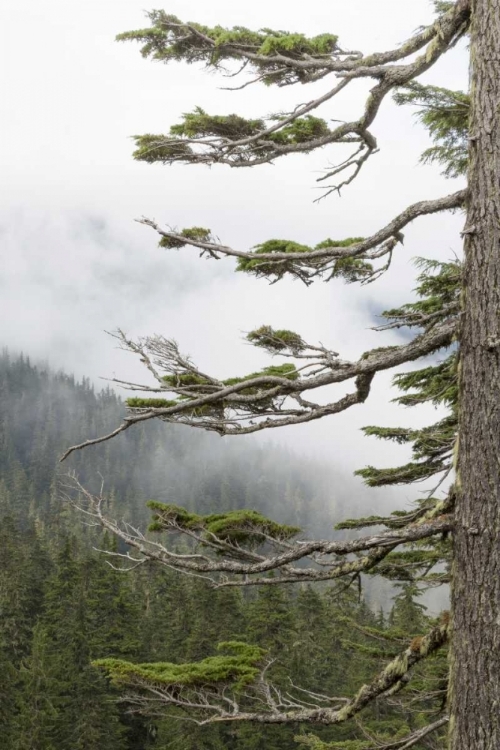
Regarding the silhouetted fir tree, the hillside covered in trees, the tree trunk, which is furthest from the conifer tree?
the silhouetted fir tree

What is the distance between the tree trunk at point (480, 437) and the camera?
3.47 metres

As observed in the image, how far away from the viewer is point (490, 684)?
3.44m

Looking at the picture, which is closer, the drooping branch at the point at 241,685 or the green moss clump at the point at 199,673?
the drooping branch at the point at 241,685

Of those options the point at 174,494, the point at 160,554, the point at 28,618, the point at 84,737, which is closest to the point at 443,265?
the point at 160,554

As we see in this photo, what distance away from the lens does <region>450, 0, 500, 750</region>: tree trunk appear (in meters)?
3.47

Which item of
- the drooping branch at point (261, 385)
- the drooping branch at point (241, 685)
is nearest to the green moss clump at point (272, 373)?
the drooping branch at point (261, 385)

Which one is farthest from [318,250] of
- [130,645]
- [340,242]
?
[130,645]

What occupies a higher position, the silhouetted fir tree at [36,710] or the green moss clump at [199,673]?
the green moss clump at [199,673]

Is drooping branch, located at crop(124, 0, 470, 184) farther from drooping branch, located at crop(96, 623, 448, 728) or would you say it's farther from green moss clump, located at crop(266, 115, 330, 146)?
drooping branch, located at crop(96, 623, 448, 728)

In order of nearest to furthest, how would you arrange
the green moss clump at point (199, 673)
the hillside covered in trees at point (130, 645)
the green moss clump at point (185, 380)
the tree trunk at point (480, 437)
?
the tree trunk at point (480, 437) → the green moss clump at point (185, 380) → the green moss clump at point (199, 673) → the hillside covered in trees at point (130, 645)

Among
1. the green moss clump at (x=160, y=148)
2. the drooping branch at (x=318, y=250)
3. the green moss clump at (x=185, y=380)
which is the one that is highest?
the green moss clump at (x=160, y=148)

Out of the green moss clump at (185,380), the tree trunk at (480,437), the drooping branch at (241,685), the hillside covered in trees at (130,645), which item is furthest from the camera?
the hillside covered in trees at (130,645)

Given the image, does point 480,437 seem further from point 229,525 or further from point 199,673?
point 199,673

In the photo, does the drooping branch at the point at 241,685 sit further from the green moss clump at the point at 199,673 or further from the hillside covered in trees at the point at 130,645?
the hillside covered in trees at the point at 130,645
